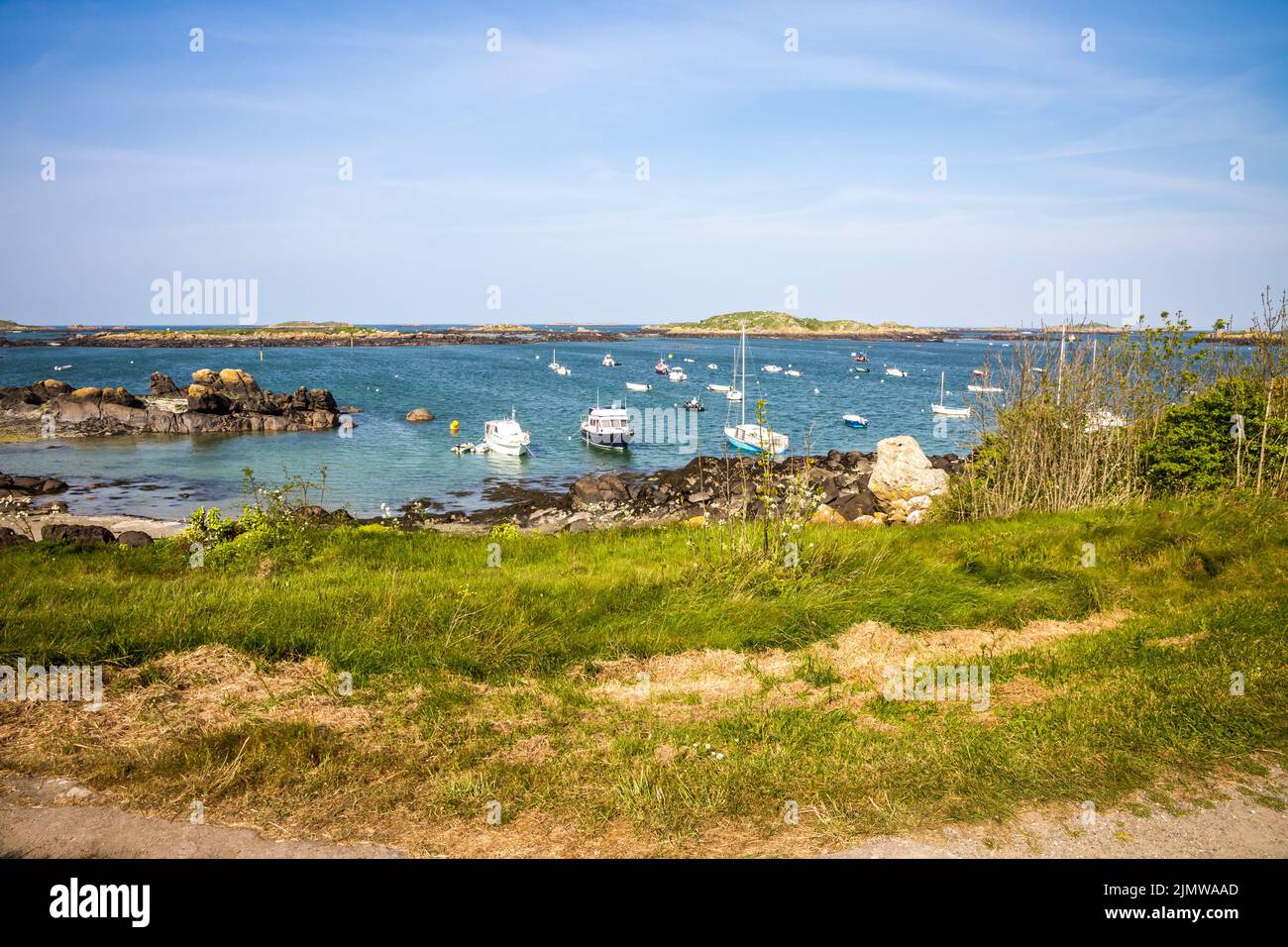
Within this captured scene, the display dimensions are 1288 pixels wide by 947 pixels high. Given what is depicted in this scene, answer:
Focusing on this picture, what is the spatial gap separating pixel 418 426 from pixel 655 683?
1845 inches

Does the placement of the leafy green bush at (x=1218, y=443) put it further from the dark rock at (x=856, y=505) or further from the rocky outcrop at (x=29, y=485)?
the rocky outcrop at (x=29, y=485)

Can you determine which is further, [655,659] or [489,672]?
[655,659]

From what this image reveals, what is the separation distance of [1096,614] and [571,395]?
6842 centimetres

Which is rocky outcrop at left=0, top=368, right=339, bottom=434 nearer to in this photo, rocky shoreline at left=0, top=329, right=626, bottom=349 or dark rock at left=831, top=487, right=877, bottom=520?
dark rock at left=831, top=487, right=877, bottom=520

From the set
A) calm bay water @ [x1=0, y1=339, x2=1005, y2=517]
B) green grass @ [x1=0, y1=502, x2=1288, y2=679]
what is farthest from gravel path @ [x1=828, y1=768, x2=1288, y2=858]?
calm bay water @ [x1=0, y1=339, x2=1005, y2=517]

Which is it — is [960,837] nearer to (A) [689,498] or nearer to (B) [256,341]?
(A) [689,498]

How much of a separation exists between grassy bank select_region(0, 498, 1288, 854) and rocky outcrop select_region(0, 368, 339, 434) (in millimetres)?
41440

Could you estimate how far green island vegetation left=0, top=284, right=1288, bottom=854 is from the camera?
482cm

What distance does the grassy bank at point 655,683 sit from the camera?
4816 mm

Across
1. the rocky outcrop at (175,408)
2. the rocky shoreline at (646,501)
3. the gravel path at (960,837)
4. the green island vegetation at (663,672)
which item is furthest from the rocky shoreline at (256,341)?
the gravel path at (960,837)
